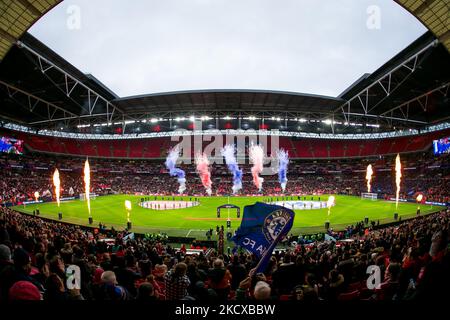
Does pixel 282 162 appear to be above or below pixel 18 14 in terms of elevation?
below

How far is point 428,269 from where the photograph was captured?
3.58 metres

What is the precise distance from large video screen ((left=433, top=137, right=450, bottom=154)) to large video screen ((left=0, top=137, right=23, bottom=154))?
88983 mm

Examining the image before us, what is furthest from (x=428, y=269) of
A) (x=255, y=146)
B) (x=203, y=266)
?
(x=255, y=146)

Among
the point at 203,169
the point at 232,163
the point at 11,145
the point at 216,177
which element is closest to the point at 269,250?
the point at 203,169

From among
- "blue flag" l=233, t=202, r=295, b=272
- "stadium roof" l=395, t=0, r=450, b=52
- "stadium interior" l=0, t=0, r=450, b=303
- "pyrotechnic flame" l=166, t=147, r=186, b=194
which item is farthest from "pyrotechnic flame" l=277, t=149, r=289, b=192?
"blue flag" l=233, t=202, r=295, b=272

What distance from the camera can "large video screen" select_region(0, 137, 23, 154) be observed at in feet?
176

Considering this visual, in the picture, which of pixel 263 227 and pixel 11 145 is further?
pixel 11 145

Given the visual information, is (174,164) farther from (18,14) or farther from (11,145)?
(18,14)

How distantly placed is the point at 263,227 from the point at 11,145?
6681cm

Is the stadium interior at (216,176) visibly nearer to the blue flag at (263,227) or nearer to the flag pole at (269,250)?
the flag pole at (269,250)

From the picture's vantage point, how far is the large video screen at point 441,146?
2052 inches

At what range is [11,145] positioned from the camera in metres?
56.1

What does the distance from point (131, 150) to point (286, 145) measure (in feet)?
151

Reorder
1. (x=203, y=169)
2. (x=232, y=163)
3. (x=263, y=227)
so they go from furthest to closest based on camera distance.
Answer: (x=232, y=163) < (x=203, y=169) < (x=263, y=227)
